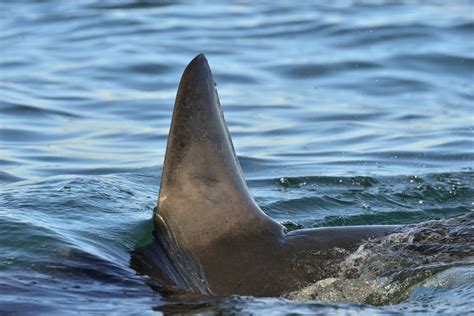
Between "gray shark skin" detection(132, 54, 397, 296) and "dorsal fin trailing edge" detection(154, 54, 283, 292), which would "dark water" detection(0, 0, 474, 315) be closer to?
"gray shark skin" detection(132, 54, 397, 296)

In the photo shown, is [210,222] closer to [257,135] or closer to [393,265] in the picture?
[393,265]

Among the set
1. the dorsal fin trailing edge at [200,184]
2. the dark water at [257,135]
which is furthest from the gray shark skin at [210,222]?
the dark water at [257,135]

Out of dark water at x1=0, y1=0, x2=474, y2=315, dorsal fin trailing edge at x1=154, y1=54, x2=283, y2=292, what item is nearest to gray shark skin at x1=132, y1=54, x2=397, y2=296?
dorsal fin trailing edge at x1=154, y1=54, x2=283, y2=292

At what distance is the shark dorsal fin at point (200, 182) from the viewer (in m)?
4.56

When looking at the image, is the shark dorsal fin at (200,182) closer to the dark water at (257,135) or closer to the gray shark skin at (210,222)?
the gray shark skin at (210,222)

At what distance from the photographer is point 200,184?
457 cm

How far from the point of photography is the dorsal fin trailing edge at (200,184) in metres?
4.55

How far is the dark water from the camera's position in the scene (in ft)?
15.0

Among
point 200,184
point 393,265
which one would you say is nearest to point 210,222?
point 200,184

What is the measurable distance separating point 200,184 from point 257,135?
5.08m

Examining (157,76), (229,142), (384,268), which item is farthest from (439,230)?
(157,76)

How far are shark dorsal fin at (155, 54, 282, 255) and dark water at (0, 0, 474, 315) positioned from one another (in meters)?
0.32

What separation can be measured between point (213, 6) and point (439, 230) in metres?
12.1

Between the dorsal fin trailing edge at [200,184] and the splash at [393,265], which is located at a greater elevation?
the dorsal fin trailing edge at [200,184]
